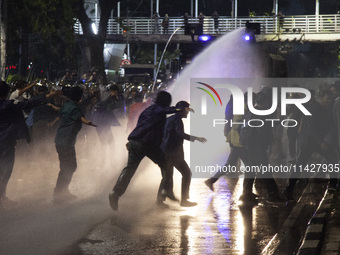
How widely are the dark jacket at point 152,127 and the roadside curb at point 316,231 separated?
7.65 feet

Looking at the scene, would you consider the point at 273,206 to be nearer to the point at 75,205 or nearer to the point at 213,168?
the point at 75,205

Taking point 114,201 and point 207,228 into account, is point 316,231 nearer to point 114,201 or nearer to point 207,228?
point 207,228

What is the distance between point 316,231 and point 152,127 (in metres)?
3.04

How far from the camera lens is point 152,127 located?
1116cm

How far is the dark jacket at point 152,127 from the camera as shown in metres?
11.1

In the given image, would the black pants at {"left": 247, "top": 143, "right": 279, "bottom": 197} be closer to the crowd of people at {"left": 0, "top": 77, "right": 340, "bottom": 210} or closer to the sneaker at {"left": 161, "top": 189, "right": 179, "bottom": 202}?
the crowd of people at {"left": 0, "top": 77, "right": 340, "bottom": 210}

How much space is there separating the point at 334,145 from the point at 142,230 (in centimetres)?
571

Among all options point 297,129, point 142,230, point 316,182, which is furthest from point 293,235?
point 316,182

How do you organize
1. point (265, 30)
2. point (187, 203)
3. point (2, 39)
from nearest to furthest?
point (187, 203) < point (2, 39) < point (265, 30)

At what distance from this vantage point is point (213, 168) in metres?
16.3

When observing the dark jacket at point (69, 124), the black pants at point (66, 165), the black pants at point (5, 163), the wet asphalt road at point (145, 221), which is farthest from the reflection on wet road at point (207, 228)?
the black pants at point (5, 163)

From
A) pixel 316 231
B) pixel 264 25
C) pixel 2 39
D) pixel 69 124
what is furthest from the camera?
pixel 264 25

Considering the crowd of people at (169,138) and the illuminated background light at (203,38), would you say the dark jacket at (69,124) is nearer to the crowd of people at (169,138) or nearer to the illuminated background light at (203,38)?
the crowd of people at (169,138)

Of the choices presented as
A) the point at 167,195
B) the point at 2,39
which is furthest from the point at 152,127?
the point at 2,39
